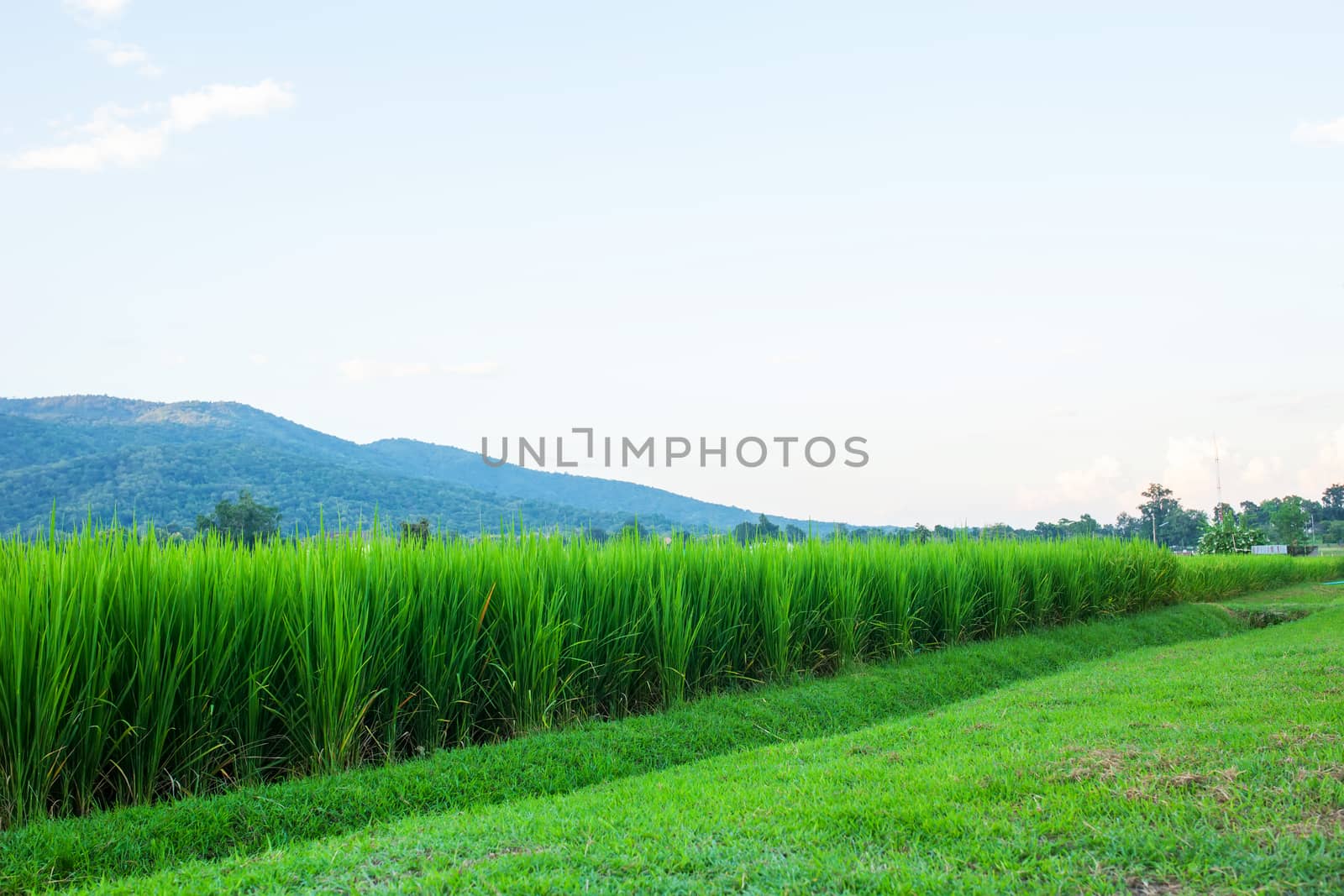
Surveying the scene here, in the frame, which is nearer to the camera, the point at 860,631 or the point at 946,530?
the point at 860,631

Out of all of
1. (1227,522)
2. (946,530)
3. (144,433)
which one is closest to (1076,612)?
(946,530)

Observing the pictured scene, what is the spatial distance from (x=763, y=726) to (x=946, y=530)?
7.16m

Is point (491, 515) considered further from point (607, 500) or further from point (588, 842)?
point (607, 500)

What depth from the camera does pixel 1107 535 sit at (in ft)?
50.9

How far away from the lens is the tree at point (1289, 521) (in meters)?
72.2

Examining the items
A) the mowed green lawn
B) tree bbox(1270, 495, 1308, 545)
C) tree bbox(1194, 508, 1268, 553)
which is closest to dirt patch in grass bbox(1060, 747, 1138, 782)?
the mowed green lawn

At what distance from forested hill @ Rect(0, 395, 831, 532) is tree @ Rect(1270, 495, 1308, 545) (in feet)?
164

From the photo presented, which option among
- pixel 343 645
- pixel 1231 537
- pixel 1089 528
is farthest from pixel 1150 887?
pixel 1231 537

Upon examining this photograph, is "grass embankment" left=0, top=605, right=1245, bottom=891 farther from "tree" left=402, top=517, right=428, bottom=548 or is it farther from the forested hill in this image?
the forested hill

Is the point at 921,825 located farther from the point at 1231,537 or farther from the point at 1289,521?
the point at 1289,521

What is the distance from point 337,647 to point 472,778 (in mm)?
987

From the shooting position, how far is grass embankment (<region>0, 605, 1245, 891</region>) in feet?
12.0

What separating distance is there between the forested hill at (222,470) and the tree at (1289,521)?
50.1 m

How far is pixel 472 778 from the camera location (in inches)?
187
